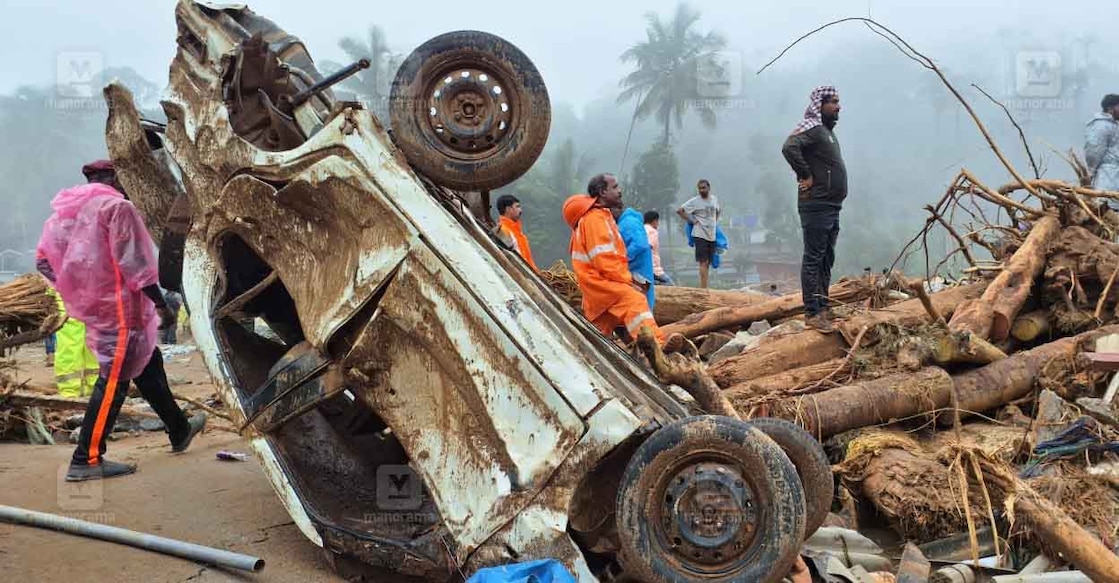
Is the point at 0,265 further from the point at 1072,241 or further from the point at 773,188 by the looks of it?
the point at 1072,241

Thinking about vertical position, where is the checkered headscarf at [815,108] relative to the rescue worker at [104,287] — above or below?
above

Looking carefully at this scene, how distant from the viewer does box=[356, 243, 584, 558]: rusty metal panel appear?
2.93m

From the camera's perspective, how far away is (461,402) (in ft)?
10.3

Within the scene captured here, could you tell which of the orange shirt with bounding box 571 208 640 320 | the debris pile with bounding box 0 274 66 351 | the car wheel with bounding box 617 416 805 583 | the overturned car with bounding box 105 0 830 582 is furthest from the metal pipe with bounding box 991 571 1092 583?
the debris pile with bounding box 0 274 66 351

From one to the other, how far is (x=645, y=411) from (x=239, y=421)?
164 cm

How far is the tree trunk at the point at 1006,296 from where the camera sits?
5.97 metres

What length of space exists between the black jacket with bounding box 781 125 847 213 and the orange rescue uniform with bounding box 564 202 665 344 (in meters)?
1.54

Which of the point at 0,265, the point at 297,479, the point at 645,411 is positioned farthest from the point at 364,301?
the point at 0,265

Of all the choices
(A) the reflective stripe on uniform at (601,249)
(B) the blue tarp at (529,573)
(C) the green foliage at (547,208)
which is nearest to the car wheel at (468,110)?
(B) the blue tarp at (529,573)

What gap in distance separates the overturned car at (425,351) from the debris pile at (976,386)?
736mm

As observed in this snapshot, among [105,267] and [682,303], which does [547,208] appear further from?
[105,267]

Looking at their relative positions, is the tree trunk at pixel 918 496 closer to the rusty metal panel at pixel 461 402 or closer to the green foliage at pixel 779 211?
the rusty metal panel at pixel 461 402

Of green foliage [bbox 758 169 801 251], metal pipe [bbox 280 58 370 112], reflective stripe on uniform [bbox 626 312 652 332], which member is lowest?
green foliage [bbox 758 169 801 251]

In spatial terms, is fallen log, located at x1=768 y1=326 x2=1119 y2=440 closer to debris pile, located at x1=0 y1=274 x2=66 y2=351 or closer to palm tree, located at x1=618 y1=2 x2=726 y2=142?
debris pile, located at x1=0 y1=274 x2=66 y2=351
